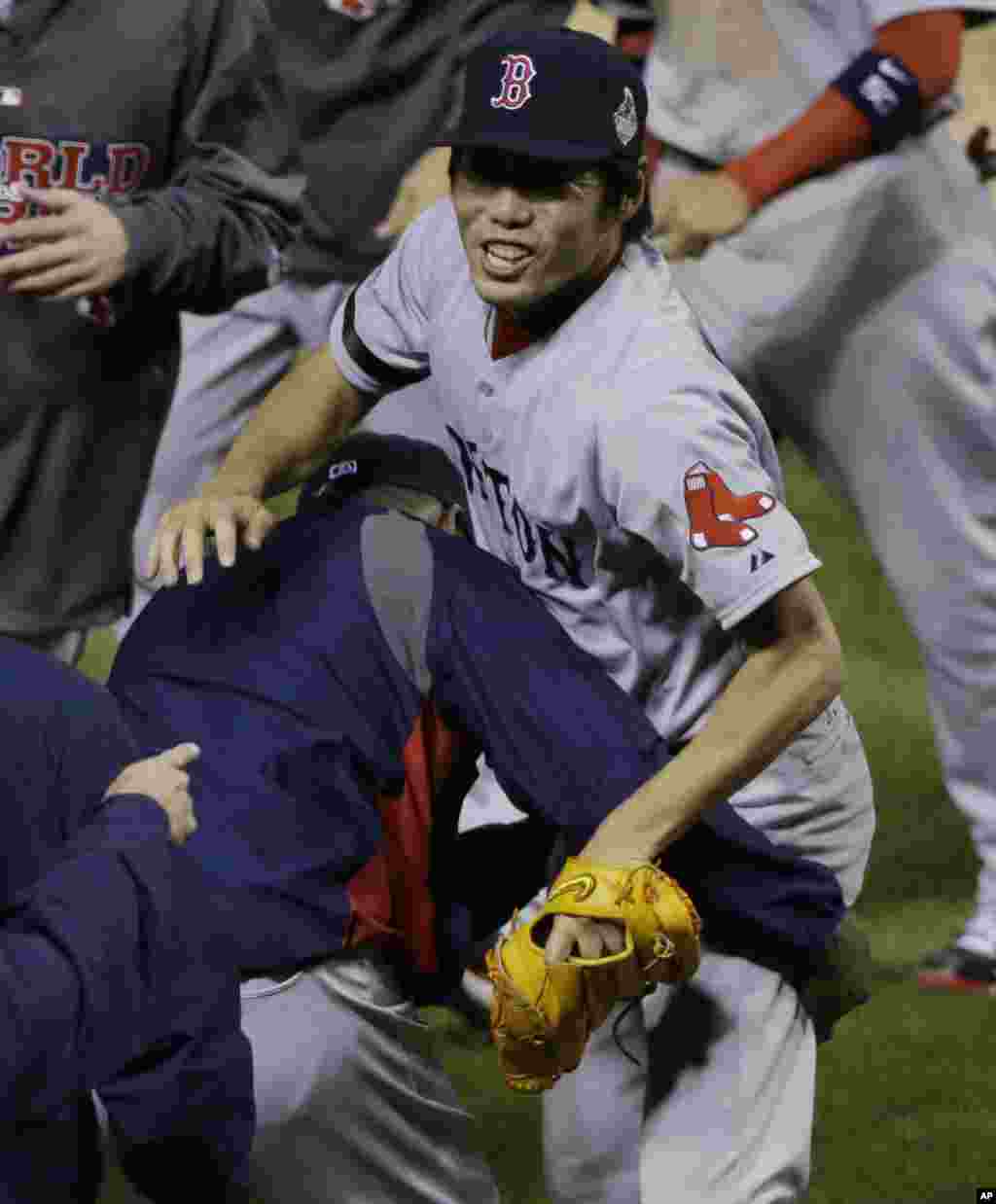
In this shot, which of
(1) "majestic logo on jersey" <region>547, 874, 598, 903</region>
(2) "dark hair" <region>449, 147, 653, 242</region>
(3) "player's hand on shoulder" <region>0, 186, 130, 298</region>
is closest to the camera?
(1) "majestic logo on jersey" <region>547, 874, 598, 903</region>

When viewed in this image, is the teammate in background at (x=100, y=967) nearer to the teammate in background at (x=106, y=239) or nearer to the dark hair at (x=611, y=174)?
the dark hair at (x=611, y=174)

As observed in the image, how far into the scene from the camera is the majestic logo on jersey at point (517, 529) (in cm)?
295

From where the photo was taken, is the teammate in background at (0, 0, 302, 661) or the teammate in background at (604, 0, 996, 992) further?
the teammate in background at (604, 0, 996, 992)

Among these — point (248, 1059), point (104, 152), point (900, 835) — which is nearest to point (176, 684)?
point (248, 1059)

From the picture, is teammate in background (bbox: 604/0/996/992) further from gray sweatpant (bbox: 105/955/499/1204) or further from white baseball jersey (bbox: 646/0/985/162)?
gray sweatpant (bbox: 105/955/499/1204)

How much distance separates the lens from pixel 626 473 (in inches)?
109

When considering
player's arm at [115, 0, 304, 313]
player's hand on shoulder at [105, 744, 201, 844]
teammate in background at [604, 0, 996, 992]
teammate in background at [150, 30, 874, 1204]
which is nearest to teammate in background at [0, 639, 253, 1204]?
player's hand on shoulder at [105, 744, 201, 844]

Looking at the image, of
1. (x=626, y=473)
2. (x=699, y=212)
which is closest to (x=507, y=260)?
(x=626, y=473)

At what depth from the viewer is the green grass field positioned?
371 centimetres

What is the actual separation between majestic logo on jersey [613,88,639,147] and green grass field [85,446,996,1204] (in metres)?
1.28

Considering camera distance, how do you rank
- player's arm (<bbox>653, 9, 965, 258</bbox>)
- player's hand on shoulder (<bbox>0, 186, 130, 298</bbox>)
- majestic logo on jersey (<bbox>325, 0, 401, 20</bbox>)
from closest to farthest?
player's hand on shoulder (<bbox>0, 186, 130, 298</bbox>) → player's arm (<bbox>653, 9, 965, 258</bbox>) → majestic logo on jersey (<bbox>325, 0, 401, 20</bbox>)

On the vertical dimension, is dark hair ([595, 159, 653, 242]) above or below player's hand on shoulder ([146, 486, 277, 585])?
above

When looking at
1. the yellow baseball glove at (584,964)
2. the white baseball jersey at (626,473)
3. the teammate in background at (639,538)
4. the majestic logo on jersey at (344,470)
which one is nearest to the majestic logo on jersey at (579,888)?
the yellow baseball glove at (584,964)

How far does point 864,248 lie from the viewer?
441cm
